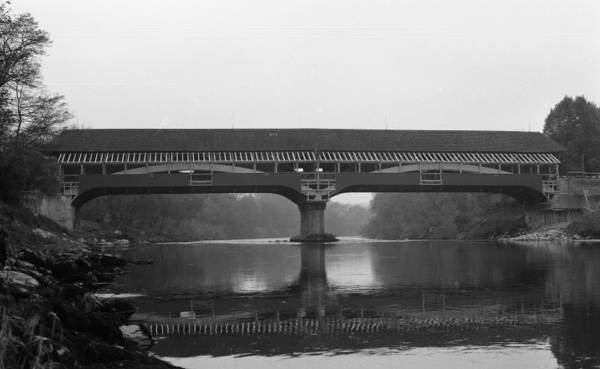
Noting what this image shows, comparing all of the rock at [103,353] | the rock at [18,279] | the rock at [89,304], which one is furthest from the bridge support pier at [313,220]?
the rock at [103,353]

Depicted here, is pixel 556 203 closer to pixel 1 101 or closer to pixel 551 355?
pixel 1 101

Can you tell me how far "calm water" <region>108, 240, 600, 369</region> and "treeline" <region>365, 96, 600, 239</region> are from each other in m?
52.3

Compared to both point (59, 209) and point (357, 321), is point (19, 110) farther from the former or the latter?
point (357, 321)

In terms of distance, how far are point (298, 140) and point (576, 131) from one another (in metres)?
37.0

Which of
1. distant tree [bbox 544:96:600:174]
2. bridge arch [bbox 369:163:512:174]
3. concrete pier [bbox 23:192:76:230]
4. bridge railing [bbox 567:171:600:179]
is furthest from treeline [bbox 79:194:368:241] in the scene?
distant tree [bbox 544:96:600:174]

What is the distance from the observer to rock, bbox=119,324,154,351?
40.1ft

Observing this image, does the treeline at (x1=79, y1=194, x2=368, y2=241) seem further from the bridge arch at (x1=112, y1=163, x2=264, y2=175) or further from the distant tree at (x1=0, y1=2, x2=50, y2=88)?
the distant tree at (x1=0, y1=2, x2=50, y2=88)

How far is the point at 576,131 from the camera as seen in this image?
8275 centimetres

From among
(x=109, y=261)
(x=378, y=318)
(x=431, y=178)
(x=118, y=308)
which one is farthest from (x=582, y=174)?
(x=118, y=308)

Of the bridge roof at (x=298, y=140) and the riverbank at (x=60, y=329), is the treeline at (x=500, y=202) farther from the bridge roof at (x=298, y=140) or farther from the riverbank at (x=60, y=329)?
the riverbank at (x=60, y=329)

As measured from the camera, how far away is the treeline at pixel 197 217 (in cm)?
8956

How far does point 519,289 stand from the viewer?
2016cm

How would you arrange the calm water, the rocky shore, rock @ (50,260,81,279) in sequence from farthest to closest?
the rocky shore < rock @ (50,260,81,279) < the calm water

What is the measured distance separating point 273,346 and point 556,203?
202 ft
